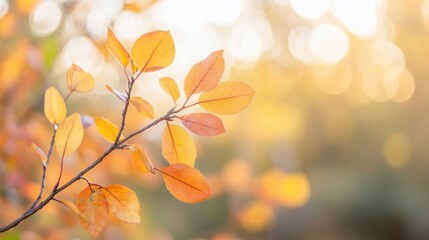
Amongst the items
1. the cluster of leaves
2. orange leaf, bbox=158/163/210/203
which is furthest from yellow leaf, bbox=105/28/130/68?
orange leaf, bbox=158/163/210/203

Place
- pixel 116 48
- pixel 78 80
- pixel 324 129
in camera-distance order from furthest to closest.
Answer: pixel 324 129, pixel 78 80, pixel 116 48

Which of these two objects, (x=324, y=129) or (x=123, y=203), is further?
(x=324, y=129)

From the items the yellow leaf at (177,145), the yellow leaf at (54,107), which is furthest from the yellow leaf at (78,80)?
the yellow leaf at (177,145)

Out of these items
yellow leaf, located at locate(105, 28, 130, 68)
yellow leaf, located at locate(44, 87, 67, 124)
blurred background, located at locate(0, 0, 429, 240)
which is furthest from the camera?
blurred background, located at locate(0, 0, 429, 240)

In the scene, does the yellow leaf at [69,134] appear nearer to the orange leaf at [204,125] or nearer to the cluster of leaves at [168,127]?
the cluster of leaves at [168,127]

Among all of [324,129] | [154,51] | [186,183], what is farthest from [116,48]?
[324,129]

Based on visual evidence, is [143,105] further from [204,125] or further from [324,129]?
[324,129]

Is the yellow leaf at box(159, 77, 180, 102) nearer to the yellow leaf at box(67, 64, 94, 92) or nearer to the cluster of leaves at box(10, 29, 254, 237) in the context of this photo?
the cluster of leaves at box(10, 29, 254, 237)

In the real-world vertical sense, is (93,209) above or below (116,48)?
below
